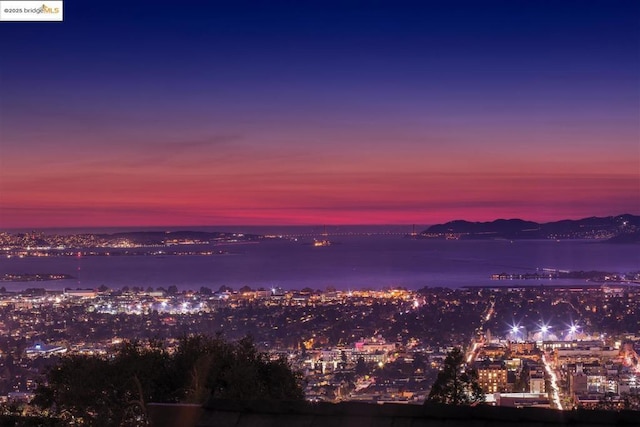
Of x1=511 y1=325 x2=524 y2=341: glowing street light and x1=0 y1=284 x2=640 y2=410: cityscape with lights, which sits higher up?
x1=0 y1=284 x2=640 y2=410: cityscape with lights

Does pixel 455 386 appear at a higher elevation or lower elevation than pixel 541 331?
higher

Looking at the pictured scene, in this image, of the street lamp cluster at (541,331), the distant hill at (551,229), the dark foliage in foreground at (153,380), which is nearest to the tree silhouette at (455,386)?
the dark foliage in foreground at (153,380)

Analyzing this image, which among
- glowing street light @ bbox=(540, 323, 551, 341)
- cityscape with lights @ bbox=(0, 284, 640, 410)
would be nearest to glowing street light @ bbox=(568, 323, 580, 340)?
cityscape with lights @ bbox=(0, 284, 640, 410)

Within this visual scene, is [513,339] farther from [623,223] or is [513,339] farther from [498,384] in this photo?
[623,223]

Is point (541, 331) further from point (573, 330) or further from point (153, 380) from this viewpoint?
point (153, 380)

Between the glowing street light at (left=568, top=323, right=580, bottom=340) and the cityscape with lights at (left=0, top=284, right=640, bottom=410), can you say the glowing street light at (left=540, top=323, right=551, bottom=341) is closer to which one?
the cityscape with lights at (left=0, top=284, right=640, bottom=410)

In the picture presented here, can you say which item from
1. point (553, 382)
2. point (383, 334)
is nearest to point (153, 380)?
point (553, 382)

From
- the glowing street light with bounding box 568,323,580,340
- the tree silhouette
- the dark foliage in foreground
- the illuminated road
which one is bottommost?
the glowing street light with bounding box 568,323,580,340

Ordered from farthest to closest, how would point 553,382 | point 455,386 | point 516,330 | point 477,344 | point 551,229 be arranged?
point 551,229 < point 516,330 < point 477,344 < point 553,382 < point 455,386
